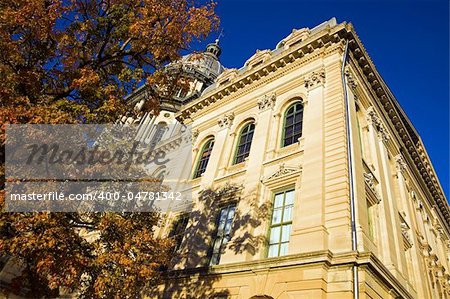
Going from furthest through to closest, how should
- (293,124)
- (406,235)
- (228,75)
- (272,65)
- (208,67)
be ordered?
1. (208,67)
2. (228,75)
3. (272,65)
4. (406,235)
5. (293,124)

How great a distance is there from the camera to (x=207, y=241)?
13562mm

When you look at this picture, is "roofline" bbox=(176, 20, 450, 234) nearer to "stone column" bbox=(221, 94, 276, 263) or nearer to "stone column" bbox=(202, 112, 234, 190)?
"stone column" bbox=(202, 112, 234, 190)

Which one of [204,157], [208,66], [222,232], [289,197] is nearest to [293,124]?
[289,197]

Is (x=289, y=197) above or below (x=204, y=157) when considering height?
Result: below

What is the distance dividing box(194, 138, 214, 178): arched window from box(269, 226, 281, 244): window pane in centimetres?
734

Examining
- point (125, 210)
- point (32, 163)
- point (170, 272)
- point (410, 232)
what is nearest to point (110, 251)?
point (125, 210)

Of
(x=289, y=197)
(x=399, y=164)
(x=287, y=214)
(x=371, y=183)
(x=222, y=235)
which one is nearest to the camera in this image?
(x=287, y=214)

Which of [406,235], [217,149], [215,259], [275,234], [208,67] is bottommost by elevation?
[215,259]

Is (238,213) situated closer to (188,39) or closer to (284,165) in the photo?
(284,165)

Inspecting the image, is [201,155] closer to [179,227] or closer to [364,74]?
[179,227]

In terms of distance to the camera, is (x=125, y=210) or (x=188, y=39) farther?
(x=188, y=39)

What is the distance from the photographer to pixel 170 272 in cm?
1316

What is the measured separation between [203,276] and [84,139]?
6908mm

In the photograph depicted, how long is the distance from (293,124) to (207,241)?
6.95m
